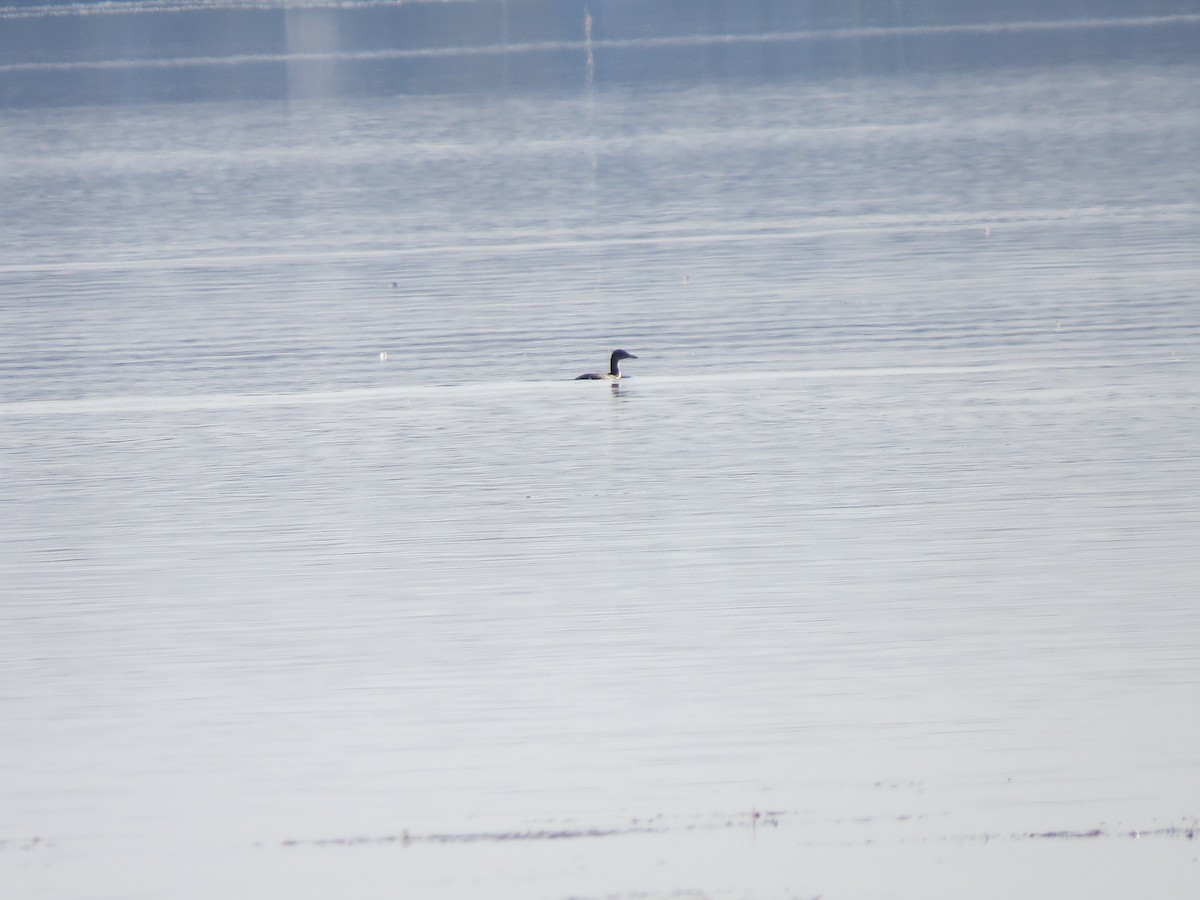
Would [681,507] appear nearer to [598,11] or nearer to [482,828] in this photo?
[482,828]

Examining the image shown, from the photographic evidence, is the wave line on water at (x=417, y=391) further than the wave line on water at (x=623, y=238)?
No

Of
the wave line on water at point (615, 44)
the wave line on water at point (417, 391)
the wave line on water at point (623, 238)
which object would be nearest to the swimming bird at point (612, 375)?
the wave line on water at point (417, 391)

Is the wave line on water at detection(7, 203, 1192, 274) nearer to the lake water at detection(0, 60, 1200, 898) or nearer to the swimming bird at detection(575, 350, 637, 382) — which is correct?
the lake water at detection(0, 60, 1200, 898)

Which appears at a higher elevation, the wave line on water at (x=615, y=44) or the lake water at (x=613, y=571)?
the lake water at (x=613, y=571)

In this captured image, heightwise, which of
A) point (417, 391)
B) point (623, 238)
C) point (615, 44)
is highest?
point (417, 391)

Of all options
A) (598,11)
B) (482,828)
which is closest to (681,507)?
(482,828)

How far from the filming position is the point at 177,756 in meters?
7.45

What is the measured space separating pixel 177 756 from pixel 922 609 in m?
3.08

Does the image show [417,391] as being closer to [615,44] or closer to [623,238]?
[623,238]

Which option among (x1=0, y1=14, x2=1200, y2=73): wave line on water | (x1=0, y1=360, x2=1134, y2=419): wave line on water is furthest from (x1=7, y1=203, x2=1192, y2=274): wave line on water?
(x1=0, y1=14, x2=1200, y2=73): wave line on water

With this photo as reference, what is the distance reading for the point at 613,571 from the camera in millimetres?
9742

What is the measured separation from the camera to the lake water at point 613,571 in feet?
21.7

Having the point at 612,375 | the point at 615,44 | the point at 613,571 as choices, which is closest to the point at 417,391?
the point at 612,375

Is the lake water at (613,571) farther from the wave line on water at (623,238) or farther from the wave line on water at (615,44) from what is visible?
the wave line on water at (615,44)
